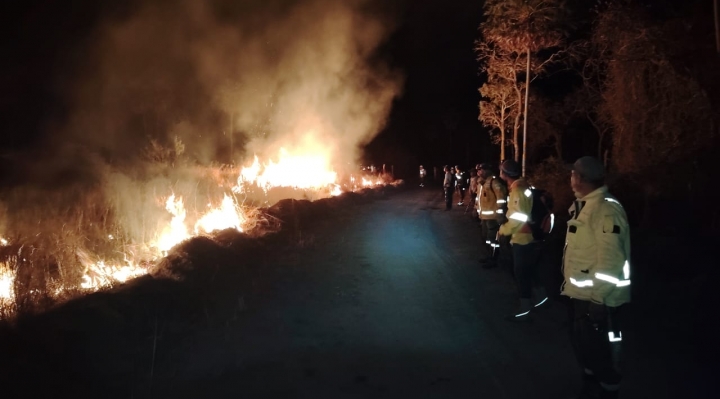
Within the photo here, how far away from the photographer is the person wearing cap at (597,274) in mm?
3703

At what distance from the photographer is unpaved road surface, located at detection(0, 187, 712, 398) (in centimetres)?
442

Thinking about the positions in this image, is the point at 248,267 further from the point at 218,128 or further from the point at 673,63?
the point at 218,128

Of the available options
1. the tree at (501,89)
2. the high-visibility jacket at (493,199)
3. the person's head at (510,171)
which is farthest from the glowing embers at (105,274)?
the tree at (501,89)

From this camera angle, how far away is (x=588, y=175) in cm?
391

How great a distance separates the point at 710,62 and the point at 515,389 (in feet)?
33.4

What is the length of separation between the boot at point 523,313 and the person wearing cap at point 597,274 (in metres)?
1.98

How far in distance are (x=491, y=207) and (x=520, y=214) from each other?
2646mm

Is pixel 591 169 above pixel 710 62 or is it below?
below

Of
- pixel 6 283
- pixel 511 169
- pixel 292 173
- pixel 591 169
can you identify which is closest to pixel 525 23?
pixel 292 173

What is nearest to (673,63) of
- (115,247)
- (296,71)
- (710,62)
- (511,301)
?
(710,62)

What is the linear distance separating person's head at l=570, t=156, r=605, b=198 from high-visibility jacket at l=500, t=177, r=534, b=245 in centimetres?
197

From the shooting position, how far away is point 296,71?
2472 cm

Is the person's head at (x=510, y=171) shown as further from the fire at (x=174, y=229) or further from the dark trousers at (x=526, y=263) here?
the fire at (x=174, y=229)

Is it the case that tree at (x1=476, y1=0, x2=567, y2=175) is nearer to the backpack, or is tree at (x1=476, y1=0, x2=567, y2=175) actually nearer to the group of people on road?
the backpack
